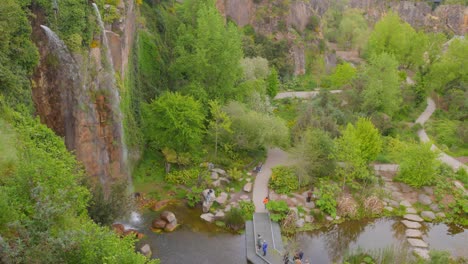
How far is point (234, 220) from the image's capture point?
78.2 ft

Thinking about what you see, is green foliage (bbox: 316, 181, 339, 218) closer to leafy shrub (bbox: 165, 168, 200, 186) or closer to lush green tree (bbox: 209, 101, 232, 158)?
lush green tree (bbox: 209, 101, 232, 158)

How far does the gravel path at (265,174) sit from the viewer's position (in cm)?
2627

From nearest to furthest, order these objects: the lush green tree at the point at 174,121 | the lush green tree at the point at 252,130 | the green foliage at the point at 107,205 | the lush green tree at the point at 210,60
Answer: the green foliage at the point at 107,205
the lush green tree at the point at 174,121
the lush green tree at the point at 252,130
the lush green tree at the point at 210,60

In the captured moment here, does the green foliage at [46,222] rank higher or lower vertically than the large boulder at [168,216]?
higher

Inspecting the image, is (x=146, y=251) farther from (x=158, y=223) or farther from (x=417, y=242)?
(x=417, y=242)

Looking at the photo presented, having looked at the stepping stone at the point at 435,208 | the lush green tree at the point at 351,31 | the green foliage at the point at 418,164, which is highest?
the lush green tree at the point at 351,31

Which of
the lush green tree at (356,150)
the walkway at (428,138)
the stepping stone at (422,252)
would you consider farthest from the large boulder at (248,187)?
the walkway at (428,138)

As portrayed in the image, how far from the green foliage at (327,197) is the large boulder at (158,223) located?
9.63 m

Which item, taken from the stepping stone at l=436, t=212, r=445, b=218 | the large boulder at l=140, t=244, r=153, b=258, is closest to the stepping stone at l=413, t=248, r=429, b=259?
the stepping stone at l=436, t=212, r=445, b=218

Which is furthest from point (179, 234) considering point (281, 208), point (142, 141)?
point (142, 141)

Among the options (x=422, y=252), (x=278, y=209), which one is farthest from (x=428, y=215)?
(x=278, y=209)

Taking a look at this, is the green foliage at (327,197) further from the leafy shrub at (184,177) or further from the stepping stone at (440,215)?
the leafy shrub at (184,177)

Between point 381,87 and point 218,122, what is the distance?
1636cm

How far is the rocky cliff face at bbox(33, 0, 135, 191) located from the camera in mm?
20141
